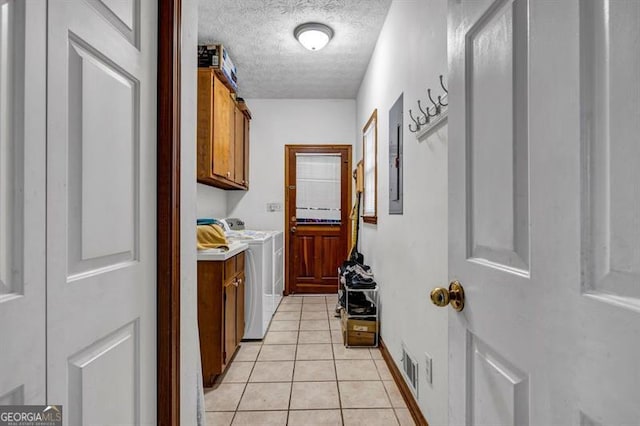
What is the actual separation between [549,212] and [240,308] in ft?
8.35

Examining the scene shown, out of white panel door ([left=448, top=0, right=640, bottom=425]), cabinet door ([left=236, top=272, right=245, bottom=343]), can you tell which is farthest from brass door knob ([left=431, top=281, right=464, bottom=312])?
cabinet door ([left=236, top=272, right=245, bottom=343])

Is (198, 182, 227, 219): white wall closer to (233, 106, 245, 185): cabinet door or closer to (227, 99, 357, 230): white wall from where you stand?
(227, 99, 357, 230): white wall

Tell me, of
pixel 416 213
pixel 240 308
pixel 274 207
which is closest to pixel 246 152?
pixel 274 207

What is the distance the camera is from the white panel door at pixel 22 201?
0.57m

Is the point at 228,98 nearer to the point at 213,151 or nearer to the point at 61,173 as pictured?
the point at 213,151

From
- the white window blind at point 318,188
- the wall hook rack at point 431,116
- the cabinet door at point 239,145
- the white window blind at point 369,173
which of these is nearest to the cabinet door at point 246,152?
the cabinet door at point 239,145

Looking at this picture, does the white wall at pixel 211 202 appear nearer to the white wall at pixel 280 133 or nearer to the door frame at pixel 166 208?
the white wall at pixel 280 133

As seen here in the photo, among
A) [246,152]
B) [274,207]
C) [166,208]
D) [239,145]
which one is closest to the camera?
[166,208]

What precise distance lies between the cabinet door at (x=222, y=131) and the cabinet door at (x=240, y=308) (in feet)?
3.35

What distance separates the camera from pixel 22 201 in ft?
1.96

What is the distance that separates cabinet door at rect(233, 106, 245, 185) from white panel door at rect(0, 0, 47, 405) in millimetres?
3242

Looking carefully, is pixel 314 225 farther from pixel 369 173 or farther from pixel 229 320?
pixel 229 320

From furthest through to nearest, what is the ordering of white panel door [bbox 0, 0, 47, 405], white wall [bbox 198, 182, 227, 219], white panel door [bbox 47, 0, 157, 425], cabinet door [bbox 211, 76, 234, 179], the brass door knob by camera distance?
white wall [bbox 198, 182, 227, 219] < cabinet door [bbox 211, 76, 234, 179] < the brass door knob < white panel door [bbox 47, 0, 157, 425] < white panel door [bbox 0, 0, 47, 405]

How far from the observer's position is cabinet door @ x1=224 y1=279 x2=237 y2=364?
2303mm
